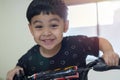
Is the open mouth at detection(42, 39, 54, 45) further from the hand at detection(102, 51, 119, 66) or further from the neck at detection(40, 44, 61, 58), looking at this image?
the hand at detection(102, 51, 119, 66)

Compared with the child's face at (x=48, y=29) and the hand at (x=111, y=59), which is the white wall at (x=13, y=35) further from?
the hand at (x=111, y=59)

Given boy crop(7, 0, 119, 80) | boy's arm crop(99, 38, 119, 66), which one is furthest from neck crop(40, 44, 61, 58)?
boy's arm crop(99, 38, 119, 66)

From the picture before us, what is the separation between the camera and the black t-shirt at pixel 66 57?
0.53m

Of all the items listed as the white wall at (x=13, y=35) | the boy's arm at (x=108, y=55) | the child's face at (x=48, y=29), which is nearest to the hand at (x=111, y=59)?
the boy's arm at (x=108, y=55)

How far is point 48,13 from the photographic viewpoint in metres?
0.48

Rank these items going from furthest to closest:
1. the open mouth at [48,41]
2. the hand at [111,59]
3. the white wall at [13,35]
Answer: the white wall at [13,35]
the open mouth at [48,41]
the hand at [111,59]

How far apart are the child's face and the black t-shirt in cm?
3

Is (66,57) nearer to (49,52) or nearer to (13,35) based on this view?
(49,52)

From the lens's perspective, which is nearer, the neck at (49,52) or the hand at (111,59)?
the hand at (111,59)

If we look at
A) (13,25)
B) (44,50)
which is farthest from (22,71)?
(13,25)

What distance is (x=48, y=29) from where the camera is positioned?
0.49 meters

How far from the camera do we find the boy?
1.59 feet

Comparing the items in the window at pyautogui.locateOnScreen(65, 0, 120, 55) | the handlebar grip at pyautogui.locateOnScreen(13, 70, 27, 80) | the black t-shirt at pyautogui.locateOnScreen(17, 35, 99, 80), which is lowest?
the handlebar grip at pyautogui.locateOnScreen(13, 70, 27, 80)

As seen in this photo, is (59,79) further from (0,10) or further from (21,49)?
(0,10)
